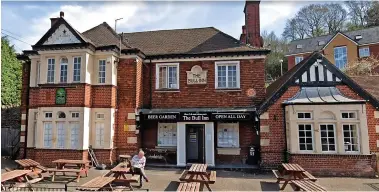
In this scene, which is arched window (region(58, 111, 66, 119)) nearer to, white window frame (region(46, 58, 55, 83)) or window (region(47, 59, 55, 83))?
white window frame (region(46, 58, 55, 83))

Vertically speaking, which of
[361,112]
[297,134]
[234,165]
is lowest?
[234,165]

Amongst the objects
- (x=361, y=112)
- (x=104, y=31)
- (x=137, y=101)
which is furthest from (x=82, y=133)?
(x=361, y=112)

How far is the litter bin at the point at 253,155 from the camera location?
1311 centimetres

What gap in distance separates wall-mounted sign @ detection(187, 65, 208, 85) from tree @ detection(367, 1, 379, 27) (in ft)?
151

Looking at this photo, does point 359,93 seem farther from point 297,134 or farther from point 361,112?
point 297,134

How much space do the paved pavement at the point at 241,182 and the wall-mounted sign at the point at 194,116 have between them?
2553mm

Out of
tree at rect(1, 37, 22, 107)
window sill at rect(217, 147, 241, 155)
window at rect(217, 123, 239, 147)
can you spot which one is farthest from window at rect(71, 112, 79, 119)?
tree at rect(1, 37, 22, 107)

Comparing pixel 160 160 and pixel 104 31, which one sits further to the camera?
pixel 104 31

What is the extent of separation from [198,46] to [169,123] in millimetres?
4474

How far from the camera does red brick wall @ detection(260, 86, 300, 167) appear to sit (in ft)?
39.9

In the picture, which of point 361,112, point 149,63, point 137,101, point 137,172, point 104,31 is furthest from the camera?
point 104,31

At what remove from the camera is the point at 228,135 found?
1379cm

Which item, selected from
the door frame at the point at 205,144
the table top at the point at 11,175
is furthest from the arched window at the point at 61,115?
the door frame at the point at 205,144

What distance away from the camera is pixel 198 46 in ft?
48.8
